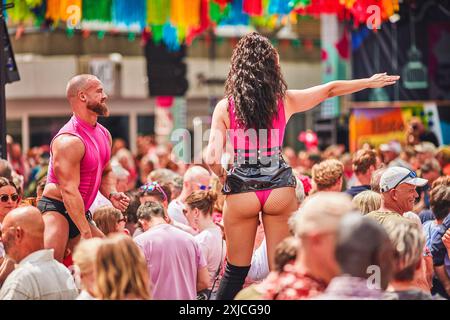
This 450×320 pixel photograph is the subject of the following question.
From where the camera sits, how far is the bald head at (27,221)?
5.22 metres

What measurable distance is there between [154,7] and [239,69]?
20.5 ft

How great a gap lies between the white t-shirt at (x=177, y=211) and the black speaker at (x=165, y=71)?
447 inches

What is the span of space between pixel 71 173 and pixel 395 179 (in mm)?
2422

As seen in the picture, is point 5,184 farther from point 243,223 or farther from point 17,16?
point 17,16

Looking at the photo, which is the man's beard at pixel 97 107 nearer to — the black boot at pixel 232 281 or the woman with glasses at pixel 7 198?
the woman with glasses at pixel 7 198

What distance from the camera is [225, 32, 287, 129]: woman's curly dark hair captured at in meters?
6.08

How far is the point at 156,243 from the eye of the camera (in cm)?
627

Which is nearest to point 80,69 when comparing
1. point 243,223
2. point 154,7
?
point 154,7

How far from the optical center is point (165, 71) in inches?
795

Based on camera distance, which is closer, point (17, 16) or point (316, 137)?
point (17, 16)

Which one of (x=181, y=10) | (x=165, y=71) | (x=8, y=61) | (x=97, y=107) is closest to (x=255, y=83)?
(x=97, y=107)

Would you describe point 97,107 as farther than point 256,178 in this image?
Yes

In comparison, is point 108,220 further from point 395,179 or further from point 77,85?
point 395,179

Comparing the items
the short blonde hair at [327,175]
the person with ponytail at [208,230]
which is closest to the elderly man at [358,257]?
the person with ponytail at [208,230]
